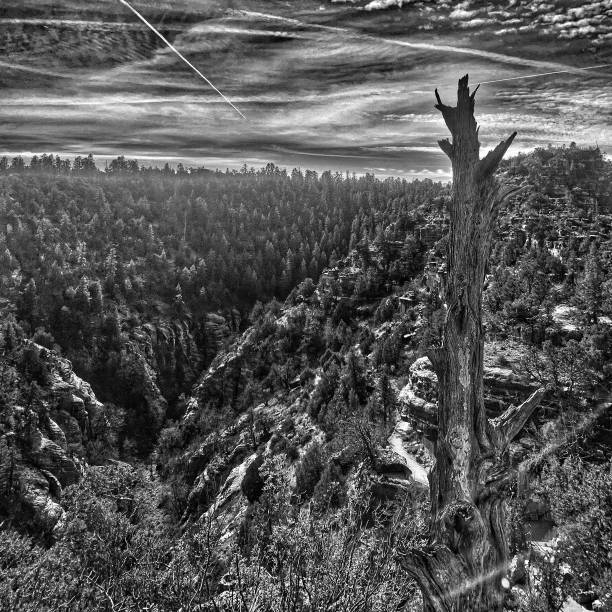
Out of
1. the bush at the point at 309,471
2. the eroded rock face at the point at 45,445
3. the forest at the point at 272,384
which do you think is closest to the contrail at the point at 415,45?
the forest at the point at 272,384

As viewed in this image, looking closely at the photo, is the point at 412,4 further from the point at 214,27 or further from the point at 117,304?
the point at 117,304

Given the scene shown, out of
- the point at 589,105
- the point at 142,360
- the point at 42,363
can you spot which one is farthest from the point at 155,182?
the point at 589,105

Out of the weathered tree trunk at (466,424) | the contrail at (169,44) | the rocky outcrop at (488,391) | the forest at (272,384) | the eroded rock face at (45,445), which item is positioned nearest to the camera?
the weathered tree trunk at (466,424)

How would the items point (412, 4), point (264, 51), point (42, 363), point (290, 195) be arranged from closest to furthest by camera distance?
1. point (412, 4)
2. point (264, 51)
3. point (42, 363)
4. point (290, 195)

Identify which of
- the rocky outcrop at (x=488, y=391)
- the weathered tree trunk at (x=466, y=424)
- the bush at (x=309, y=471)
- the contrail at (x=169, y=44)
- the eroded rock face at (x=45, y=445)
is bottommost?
the eroded rock face at (x=45, y=445)

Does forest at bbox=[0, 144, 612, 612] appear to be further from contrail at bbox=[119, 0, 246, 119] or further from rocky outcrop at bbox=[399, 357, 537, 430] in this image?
contrail at bbox=[119, 0, 246, 119]

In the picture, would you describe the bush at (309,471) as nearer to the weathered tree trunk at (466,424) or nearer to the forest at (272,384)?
the forest at (272,384)
